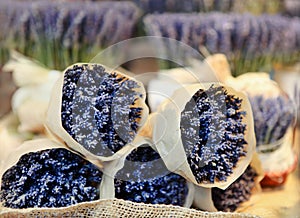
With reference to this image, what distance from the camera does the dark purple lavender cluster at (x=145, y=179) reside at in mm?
553

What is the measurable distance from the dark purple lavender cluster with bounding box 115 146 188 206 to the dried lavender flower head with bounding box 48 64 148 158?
3 cm

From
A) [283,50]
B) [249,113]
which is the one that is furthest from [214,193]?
[283,50]

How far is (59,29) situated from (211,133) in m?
0.56

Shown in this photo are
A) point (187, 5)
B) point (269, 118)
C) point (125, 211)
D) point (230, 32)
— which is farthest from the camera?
point (187, 5)

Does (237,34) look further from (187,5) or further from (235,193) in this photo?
(235,193)

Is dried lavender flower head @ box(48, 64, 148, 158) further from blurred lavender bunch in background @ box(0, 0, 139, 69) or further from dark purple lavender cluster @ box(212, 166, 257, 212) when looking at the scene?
blurred lavender bunch in background @ box(0, 0, 139, 69)

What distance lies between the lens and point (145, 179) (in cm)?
56

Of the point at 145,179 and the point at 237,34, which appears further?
the point at 237,34

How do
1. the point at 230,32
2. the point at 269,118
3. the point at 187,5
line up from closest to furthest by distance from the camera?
the point at 269,118, the point at 230,32, the point at 187,5

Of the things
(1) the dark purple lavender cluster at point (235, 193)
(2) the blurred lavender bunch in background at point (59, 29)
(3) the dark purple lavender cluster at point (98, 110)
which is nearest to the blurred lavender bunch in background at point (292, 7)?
(2) the blurred lavender bunch in background at point (59, 29)

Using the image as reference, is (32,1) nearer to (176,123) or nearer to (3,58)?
(3,58)

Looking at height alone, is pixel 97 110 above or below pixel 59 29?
above

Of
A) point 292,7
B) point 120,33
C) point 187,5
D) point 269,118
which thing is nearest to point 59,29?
point 120,33

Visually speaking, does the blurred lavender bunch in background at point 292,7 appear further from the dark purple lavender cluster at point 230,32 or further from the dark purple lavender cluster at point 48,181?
the dark purple lavender cluster at point 48,181
